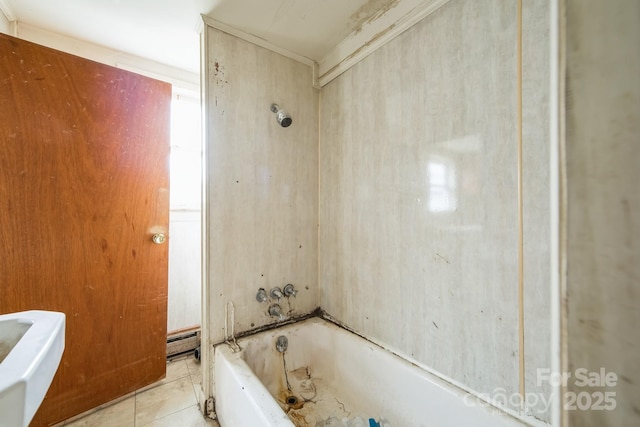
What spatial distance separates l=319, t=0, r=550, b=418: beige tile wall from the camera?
0.81 metres

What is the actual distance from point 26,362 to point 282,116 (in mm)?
1405

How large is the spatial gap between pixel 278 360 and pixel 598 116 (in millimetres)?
1645

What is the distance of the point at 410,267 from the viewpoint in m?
1.17

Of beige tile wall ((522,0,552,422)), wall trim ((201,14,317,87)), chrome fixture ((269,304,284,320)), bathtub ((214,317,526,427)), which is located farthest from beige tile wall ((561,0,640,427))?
wall trim ((201,14,317,87))

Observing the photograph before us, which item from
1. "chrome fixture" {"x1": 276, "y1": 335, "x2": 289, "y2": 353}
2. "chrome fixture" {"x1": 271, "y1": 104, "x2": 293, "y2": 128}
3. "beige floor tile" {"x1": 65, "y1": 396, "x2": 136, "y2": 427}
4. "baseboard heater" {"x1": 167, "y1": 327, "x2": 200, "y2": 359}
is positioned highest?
"chrome fixture" {"x1": 271, "y1": 104, "x2": 293, "y2": 128}

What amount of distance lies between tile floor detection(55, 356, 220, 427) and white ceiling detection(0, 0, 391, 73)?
7.14 ft

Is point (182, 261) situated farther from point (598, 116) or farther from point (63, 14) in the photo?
point (598, 116)

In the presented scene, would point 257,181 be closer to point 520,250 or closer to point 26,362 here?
point 26,362

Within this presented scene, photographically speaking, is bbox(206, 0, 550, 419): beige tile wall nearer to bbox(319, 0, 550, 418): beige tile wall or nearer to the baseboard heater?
bbox(319, 0, 550, 418): beige tile wall

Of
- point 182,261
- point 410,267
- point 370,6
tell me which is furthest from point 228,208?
point 370,6

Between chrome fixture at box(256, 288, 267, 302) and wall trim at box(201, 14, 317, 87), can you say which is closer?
wall trim at box(201, 14, 317, 87)

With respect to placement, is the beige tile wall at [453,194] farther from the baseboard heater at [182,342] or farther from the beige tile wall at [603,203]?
the baseboard heater at [182,342]

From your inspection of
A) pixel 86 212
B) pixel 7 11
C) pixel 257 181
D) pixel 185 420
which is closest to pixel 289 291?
pixel 257 181

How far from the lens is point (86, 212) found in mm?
1312
